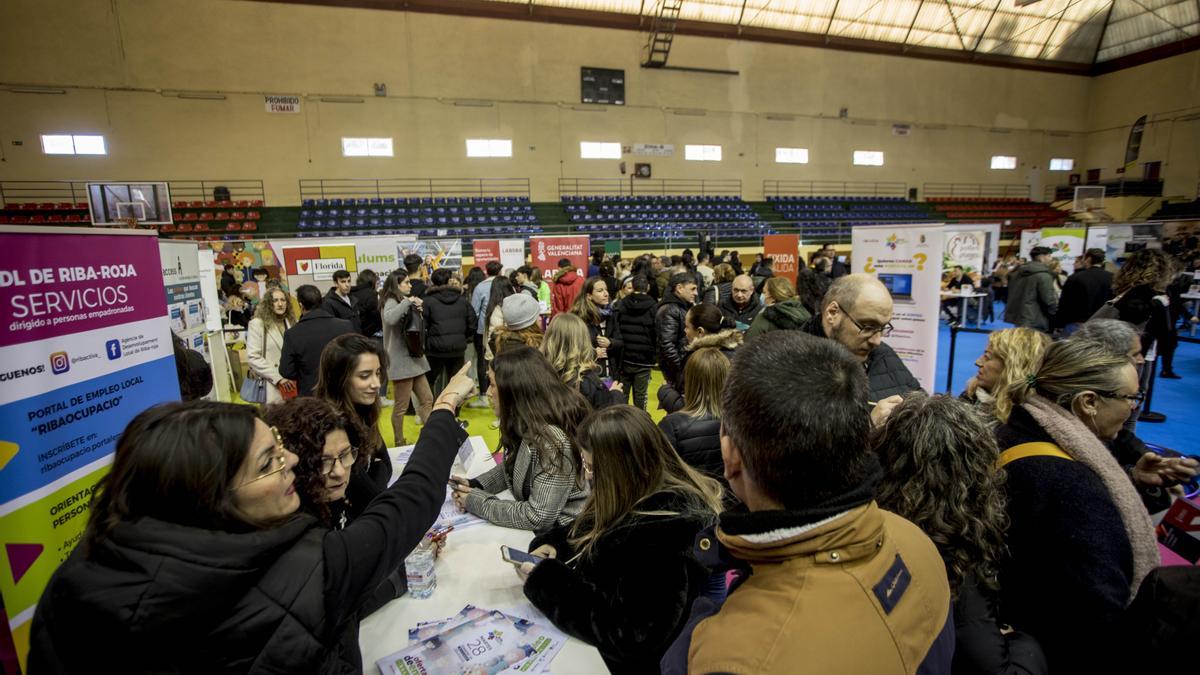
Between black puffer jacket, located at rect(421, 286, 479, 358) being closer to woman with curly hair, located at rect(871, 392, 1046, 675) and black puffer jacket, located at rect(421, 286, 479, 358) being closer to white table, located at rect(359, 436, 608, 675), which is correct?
white table, located at rect(359, 436, 608, 675)

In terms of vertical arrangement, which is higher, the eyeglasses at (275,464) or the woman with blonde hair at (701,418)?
the eyeglasses at (275,464)

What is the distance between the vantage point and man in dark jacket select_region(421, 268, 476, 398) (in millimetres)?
4992

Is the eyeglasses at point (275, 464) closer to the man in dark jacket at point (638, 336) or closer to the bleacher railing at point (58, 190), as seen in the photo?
the man in dark jacket at point (638, 336)

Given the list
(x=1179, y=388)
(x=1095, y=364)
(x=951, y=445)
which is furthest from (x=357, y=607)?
(x=1179, y=388)

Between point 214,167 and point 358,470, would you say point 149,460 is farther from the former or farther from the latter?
point 214,167

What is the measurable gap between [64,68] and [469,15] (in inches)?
379

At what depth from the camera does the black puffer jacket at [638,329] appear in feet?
16.4

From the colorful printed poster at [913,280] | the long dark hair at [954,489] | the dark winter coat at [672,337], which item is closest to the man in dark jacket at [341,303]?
the dark winter coat at [672,337]

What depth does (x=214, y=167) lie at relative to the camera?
1411 centimetres

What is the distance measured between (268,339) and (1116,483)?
510cm

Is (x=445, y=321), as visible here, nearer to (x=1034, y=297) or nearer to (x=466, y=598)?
(x=466, y=598)

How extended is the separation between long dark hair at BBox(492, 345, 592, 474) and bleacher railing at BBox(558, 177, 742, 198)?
15.3m

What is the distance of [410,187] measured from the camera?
15.5m

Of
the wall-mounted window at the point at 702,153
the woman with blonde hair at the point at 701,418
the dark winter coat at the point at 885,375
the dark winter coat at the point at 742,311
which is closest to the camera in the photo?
the woman with blonde hair at the point at 701,418
